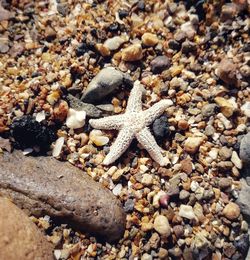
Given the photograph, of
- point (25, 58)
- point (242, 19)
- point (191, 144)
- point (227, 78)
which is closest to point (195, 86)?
point (227, 78)

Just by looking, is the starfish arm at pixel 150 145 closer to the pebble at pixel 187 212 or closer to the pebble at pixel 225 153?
the pebble at pixel 187 212

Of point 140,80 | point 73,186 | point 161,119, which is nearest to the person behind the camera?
point 73,186

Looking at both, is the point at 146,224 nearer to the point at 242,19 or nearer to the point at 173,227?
the point at 173,227

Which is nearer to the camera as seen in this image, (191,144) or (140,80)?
(191,144)

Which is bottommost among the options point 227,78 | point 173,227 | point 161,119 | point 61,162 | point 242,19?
point 173,227

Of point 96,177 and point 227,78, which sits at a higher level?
point 227,78

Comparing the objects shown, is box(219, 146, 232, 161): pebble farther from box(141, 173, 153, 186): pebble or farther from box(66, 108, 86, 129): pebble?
box(66, 108, 86, 129): pebble

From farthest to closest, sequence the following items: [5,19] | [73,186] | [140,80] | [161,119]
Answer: [5,19] < [140,80] < [161,119] < [73,186]

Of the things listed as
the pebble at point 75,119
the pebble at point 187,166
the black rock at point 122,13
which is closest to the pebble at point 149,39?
the black rock at point 122,13
